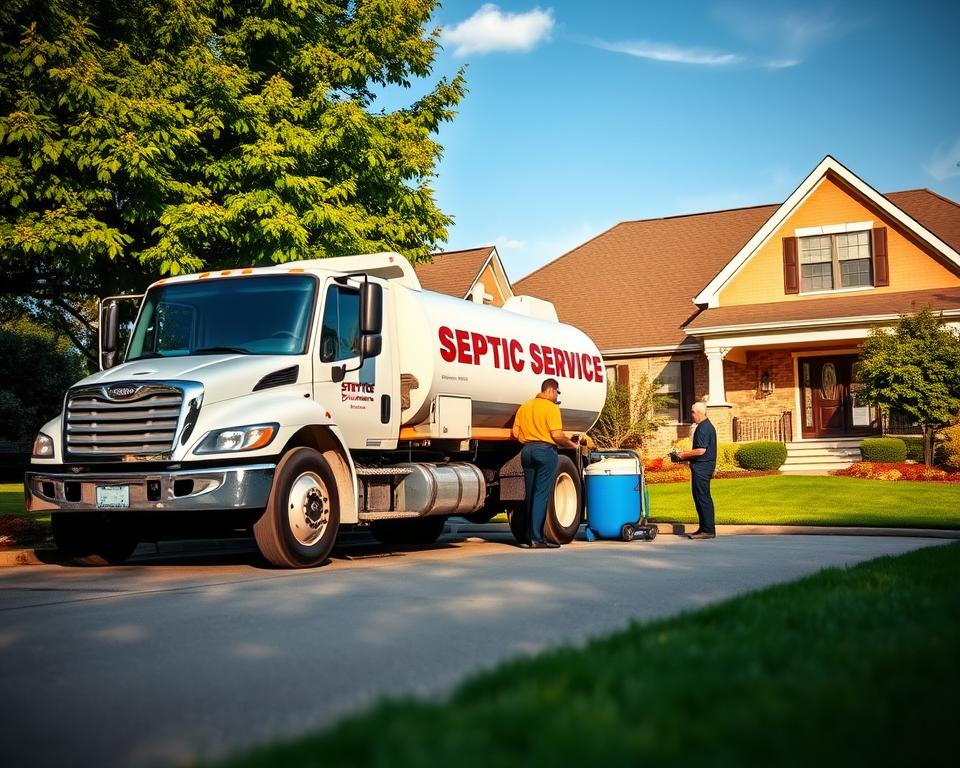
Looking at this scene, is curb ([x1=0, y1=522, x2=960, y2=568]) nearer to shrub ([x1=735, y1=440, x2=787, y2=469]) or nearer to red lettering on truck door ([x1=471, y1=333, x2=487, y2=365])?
red lettering on truck door ([x1=471, y1=333, x2=487, y2=365])

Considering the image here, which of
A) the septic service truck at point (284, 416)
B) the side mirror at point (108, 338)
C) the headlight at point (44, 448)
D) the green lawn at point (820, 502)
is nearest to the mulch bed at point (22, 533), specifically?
the septic service truck at point (284, 416)

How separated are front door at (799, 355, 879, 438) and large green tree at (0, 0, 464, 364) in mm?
16762

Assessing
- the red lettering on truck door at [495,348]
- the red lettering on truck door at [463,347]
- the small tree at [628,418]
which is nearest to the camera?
the red lettering on truck door at [463,347]

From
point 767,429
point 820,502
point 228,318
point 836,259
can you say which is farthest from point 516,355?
point 836,259

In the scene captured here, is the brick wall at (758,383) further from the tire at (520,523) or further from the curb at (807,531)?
the tire at (520,523)

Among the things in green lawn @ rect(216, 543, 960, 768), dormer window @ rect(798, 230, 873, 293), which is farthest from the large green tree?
dormer window @ rect(798, 230, 873, 293)

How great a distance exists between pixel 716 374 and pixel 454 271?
42.4 ft

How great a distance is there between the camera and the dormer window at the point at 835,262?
32.4 metres

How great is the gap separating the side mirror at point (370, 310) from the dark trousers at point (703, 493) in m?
6.15

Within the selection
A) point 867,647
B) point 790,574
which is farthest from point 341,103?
point 867,647

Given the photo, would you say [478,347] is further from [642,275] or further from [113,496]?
[642,275]

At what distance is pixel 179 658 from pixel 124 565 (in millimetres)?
7106

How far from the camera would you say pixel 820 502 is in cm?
2225

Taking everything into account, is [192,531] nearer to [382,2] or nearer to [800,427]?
[382,2]
